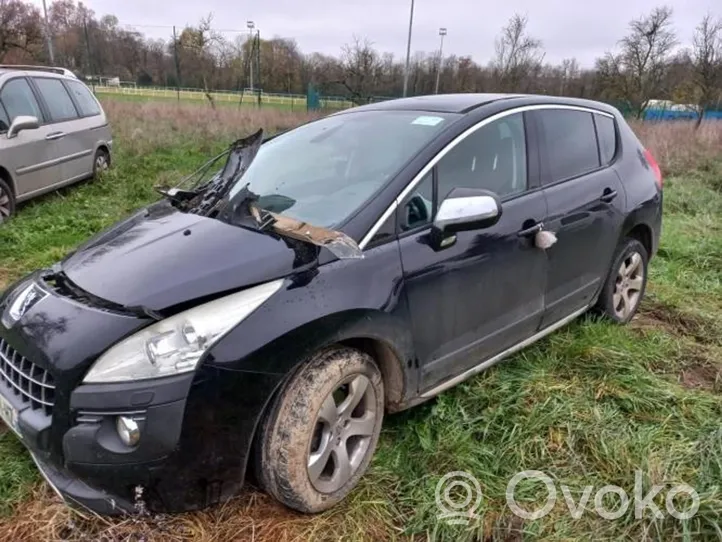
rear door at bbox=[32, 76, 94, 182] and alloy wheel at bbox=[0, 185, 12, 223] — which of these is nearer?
alloy wheel at bbox=[0, 185, 12, 223]

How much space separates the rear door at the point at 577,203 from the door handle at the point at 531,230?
0.07 meters

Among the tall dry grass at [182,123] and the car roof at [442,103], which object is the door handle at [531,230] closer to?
the car roof at [442,103]

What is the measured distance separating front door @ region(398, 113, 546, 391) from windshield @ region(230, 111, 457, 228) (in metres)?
0.21

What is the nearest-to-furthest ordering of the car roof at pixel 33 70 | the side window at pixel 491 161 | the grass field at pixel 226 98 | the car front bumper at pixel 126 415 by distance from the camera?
the car front bumper at pixel 126 415
the side window at pixel 491 161
the car roof at pixel 33 70
the grass field at pixel 226 98

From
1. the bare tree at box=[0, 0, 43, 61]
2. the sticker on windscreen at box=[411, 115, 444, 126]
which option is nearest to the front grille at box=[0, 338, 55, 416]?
the sticker on windscreen at box=[411, 115, 444, 126]

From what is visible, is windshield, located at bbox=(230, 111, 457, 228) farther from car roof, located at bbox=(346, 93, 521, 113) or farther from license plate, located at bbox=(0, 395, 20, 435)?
license plate, located at bbox=(0, 395, 20, 435)

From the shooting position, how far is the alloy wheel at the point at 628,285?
3.88 m

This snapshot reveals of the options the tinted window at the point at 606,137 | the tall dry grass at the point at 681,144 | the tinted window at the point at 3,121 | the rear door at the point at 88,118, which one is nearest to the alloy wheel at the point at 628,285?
the tinted window at the point at 606,137

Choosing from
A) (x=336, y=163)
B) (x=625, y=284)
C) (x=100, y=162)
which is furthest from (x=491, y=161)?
(x=100, y=162)

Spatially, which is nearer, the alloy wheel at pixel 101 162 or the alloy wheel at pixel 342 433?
the alloy wheel at pixel 342 433

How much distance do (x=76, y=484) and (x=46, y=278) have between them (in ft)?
2.87

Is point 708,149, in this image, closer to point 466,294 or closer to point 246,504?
point 466,294

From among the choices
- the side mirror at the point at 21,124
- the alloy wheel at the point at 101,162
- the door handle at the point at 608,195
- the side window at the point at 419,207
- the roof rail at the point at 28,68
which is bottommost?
the alloy wheel at the point at 101,162

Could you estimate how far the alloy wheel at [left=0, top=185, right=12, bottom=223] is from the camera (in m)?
5.92
